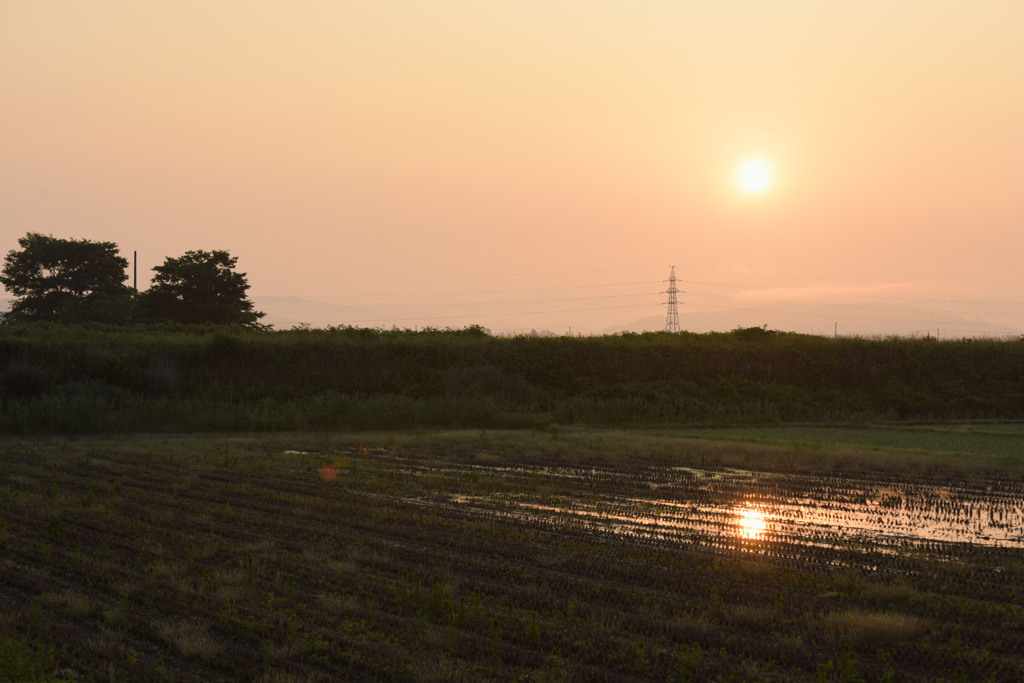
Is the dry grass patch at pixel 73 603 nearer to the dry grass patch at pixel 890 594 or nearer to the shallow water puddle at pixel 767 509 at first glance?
the shallow water puddle at pixel 767 509

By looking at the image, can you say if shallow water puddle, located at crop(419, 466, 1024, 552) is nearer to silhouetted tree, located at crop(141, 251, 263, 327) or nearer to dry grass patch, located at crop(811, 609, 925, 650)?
dry grass patch, located at crop(811, 609, 925, 650)

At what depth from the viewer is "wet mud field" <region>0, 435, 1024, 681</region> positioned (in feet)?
23.9

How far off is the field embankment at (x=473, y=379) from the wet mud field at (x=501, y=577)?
12.0m

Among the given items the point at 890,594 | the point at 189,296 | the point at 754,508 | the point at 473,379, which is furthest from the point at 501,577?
the point at 189,296

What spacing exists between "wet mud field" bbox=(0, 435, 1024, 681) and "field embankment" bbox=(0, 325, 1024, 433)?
11979 millimetres

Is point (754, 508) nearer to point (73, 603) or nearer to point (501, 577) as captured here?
point (501, 577)

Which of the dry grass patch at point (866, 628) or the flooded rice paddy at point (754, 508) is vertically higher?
the flooded rice paddy at point (754, 508)

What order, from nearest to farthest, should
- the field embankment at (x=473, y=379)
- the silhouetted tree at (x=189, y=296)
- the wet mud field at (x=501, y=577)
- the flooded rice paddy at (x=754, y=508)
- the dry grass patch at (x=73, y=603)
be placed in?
1. the wet mud field at (x=501, y=577)
2. the dry grass patch at (x=73, y=603)
3. the flooded rice paddy at (x=754, y=508)
4. the field embankment at (x=473, y=379)
5. the silhouetted tree at (x=189, y=296)

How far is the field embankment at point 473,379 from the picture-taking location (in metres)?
30.0

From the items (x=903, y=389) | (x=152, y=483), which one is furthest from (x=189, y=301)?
(x=152, y=483)

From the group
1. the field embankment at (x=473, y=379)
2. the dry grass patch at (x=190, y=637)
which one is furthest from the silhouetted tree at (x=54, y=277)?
the dry grass patch at (x=190, y=637)

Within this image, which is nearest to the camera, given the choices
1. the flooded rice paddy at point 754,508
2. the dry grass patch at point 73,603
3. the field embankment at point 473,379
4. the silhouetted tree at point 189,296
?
the dry grass patch at point 73,603

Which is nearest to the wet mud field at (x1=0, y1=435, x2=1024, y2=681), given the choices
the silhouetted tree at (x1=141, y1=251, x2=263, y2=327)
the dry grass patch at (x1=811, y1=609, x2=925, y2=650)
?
the dry grass patch at (x1=811, y1=609, x2=925, y2=650)

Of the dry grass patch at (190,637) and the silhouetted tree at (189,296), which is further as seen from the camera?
the silhouetted tree at (189,296)
